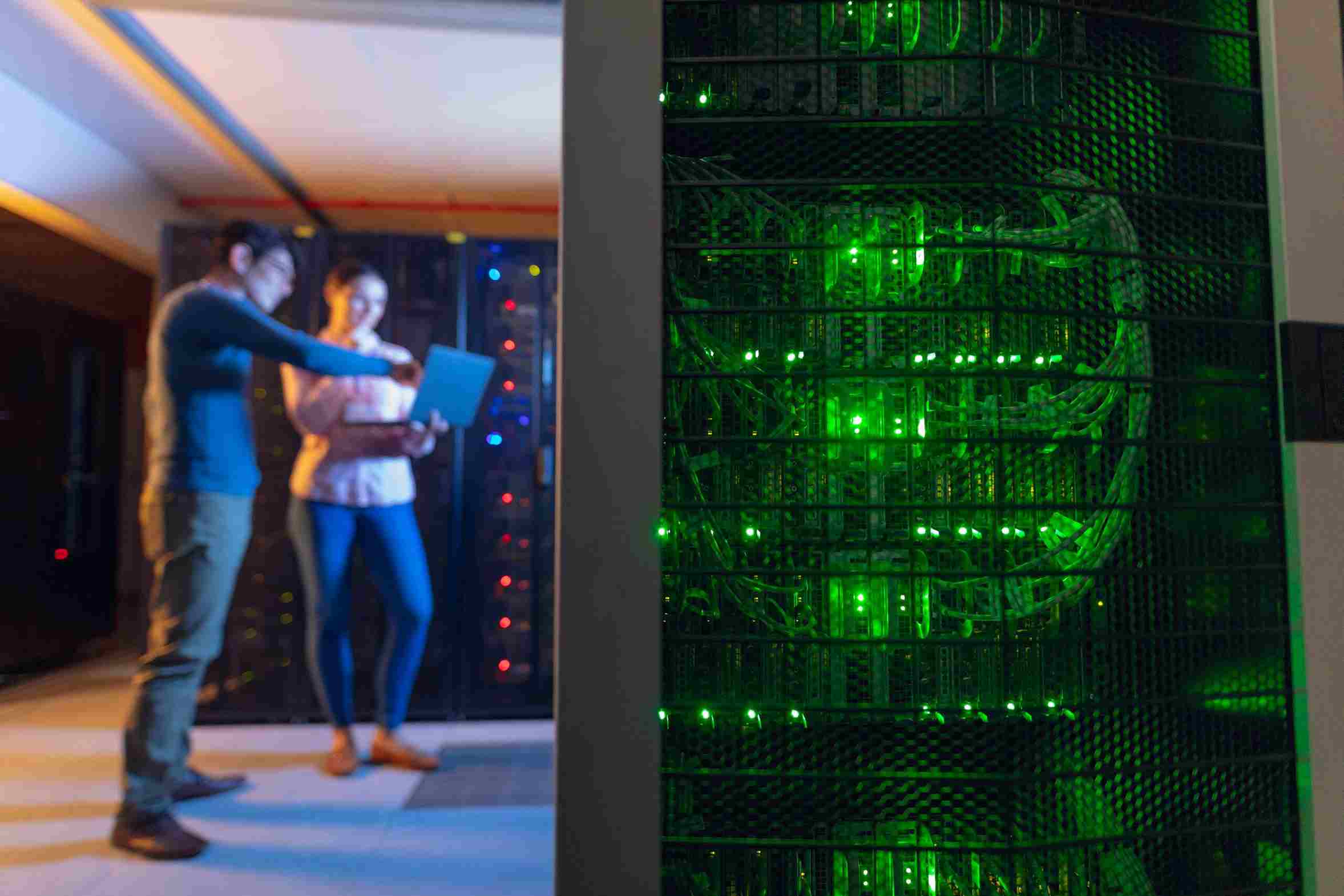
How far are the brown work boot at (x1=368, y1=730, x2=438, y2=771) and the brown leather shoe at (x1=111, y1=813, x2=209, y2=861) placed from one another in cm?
65

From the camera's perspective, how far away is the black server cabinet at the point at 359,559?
9.35 ft

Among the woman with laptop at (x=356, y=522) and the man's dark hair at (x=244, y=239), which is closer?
the man's dark hair at (x=244, y=239)

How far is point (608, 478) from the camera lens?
519 millimetres

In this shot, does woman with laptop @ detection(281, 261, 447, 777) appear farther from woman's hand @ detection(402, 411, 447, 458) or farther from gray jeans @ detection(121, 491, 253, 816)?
gray jeans @ detection(121, 491, 253, 816)

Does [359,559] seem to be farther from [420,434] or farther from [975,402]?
[975,402]

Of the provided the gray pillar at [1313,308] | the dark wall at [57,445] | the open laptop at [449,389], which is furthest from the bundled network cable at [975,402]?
the dark wall at [57,445]

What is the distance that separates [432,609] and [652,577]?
2.59 m

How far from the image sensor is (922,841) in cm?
57

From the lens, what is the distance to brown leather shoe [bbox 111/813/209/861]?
1785mm

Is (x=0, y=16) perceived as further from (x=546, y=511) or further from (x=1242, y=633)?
(x=1242, y=633)

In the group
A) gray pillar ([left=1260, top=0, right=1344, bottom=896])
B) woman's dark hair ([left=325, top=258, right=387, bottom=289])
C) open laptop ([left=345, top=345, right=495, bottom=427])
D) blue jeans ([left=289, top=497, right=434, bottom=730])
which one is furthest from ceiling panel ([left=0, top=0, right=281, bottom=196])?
gray pillar ([left=1260, top=0, right=1344, bottom=896])

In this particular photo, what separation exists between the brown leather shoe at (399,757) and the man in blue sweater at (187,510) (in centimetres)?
63

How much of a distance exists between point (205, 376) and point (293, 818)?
1.15 meters

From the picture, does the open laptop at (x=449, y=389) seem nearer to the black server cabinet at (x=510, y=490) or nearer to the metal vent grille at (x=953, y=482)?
the black server cabinet at (x=510, y=490)
